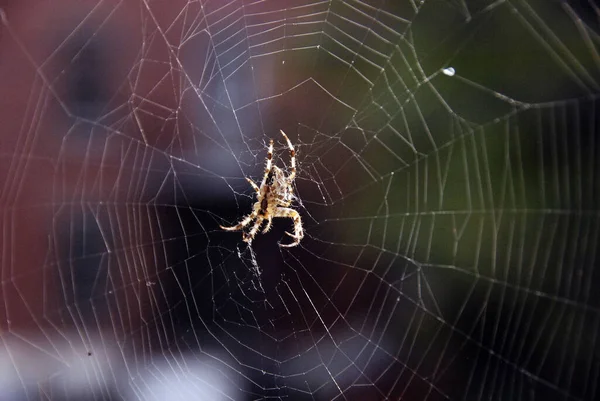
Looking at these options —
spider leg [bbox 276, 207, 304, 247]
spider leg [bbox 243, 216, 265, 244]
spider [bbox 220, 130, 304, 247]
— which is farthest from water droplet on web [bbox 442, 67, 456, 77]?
spider leg [bbox 243, 216, 265, 244]

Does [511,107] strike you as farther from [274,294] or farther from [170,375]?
[170,375]

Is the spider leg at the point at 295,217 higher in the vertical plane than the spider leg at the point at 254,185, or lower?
lower

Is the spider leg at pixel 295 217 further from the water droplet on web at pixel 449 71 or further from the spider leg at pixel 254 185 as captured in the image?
the water droplet on web at pixel 449 71

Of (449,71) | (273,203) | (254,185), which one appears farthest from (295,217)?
(449,71)

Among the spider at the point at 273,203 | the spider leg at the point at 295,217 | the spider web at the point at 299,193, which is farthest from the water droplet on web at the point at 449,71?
the spider leg at the point at 295,217

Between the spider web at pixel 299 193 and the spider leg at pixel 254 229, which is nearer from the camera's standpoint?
the spider web at pixel 299 193

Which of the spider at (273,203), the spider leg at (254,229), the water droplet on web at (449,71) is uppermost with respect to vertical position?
the water droplet on web at (449,71)

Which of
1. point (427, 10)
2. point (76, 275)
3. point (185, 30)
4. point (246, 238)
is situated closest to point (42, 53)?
point (185, 30)

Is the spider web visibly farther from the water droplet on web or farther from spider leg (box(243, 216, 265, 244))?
spider leg (box(243, 216, 265, 244))
